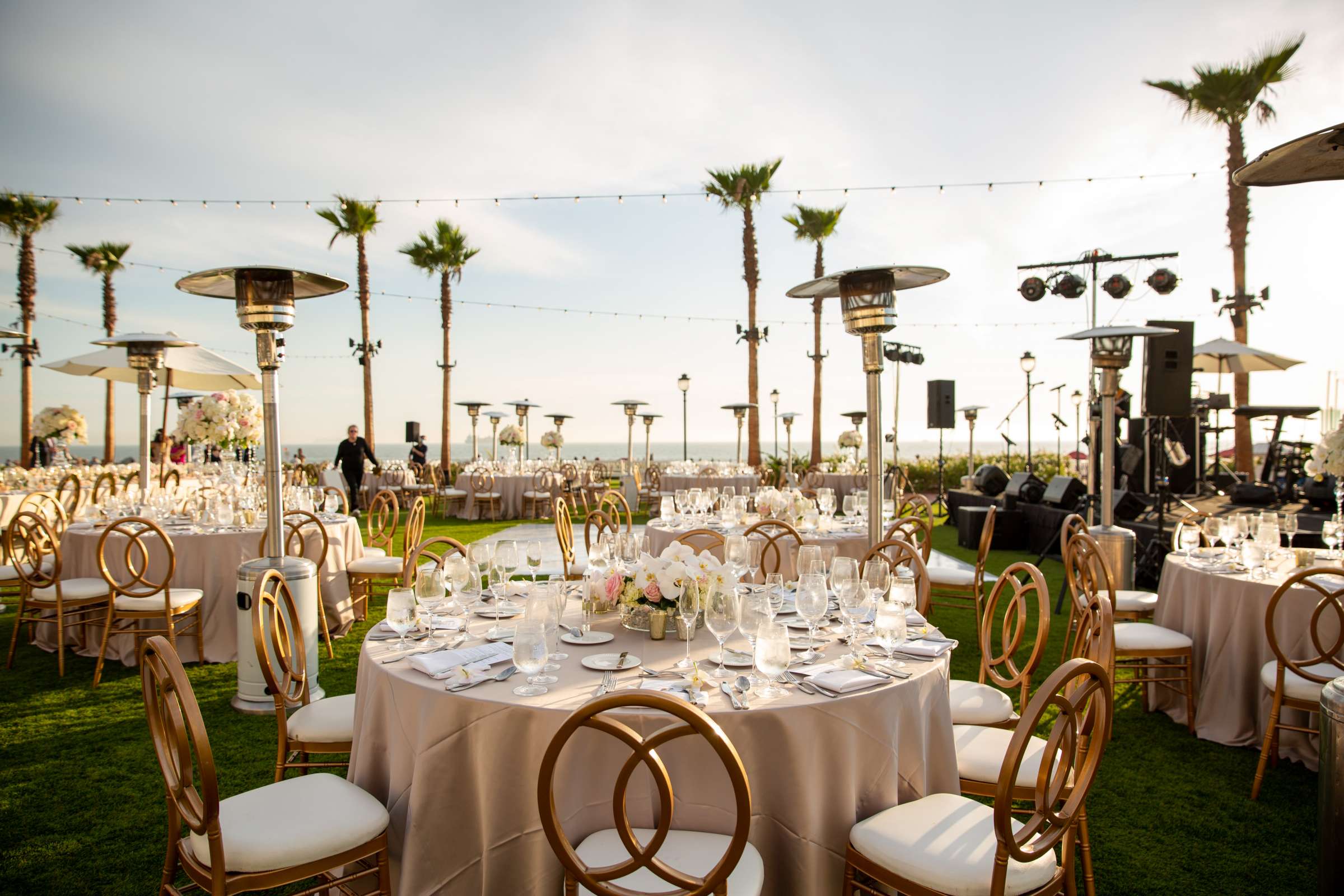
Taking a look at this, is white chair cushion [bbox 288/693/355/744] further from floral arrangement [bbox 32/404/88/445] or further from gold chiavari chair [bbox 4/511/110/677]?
floral arrangement [bbox 32/404/88/445]

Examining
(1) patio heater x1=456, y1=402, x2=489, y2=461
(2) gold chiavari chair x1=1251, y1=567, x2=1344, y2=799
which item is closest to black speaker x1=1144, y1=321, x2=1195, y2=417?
(2) gold chiavari chair x1=1251, y1=567, x2=1344, y2=799

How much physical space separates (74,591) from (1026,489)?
1042 cm

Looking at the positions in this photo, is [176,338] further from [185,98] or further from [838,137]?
[838,137]

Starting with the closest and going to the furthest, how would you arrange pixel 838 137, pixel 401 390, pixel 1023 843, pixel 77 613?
pixel 1023 843
pixel 77 613
pixel 838 137
pixel 401 390

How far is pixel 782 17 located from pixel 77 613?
345 inches

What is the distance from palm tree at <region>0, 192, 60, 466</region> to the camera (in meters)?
16.5

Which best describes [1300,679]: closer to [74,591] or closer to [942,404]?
[74,591]

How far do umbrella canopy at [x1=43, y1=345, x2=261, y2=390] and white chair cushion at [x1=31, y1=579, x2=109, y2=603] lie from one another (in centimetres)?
305

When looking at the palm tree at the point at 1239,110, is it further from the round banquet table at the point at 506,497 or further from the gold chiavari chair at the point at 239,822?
the gold chiavari chair at the point at 239,822

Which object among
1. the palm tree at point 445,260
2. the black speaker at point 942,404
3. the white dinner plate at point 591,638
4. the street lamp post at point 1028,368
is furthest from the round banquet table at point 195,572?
the palm tree at point 445,260

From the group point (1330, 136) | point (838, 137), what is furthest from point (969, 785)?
point (838, 137)

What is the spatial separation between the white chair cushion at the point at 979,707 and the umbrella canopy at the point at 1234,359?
8.56m

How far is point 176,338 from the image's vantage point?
260 inches

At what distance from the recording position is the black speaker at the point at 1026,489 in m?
9.95
